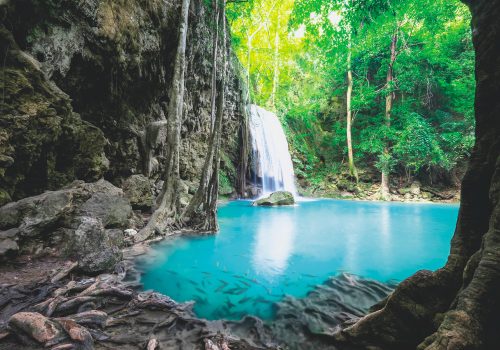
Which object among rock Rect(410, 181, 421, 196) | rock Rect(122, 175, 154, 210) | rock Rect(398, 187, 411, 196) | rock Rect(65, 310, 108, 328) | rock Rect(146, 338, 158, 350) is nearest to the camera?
rock Rect(146, 338, 158, 350)

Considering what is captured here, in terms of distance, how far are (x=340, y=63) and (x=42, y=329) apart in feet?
74.4

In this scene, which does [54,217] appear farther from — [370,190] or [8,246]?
[370,190]

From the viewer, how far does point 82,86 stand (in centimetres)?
617

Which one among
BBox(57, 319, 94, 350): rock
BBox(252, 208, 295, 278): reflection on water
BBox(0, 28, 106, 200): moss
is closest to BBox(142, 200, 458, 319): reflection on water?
BBox(252, 208, 295, 278): reflection on water

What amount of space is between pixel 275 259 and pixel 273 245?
45.3 inches

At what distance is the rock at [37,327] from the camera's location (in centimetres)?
180

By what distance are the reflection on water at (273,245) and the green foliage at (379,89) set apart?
8313mm

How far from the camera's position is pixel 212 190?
6898 millimetres

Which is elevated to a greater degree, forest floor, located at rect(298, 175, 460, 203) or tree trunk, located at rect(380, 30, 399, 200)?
tree trunk, located at rect(380, 30, 399, 200)

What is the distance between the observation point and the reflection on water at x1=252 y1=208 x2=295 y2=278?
15.1 feet

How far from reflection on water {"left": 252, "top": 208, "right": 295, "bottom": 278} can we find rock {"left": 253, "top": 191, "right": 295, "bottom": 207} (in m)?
3.60

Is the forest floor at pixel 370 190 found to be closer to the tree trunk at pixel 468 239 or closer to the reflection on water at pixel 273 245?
the reflection on water at pixel 273 245

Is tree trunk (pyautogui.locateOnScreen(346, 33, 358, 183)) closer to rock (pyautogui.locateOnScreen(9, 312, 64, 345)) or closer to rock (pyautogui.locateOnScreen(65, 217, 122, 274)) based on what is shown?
rock (pyautogui.locateOnScreen(65, 217, 122, 274))

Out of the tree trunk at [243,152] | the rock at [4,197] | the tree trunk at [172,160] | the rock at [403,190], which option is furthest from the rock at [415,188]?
the rock at [4,197]
